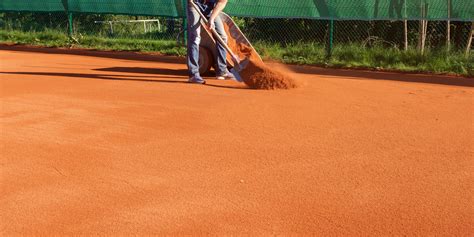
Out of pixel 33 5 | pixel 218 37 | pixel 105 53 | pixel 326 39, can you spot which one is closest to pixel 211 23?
pixel 218 37

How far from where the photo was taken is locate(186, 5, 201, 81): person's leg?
28.3 feet

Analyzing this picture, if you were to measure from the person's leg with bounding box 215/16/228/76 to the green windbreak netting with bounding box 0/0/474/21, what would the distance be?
3592mm

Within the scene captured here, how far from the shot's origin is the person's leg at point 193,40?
A: 8.62 meters

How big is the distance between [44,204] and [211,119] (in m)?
2.54

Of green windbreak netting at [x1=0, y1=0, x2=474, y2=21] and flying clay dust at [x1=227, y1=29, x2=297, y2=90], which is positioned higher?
green windbreak netting at [x1=0, y1=0, x2=474, y2=21]

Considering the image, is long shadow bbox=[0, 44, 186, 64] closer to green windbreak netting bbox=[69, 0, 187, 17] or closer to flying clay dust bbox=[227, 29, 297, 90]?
green windbreak netting bbox=[69, 0, 187, 17]

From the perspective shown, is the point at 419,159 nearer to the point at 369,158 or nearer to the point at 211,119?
the point at 369,158

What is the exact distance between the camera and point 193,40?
8664 millimetres

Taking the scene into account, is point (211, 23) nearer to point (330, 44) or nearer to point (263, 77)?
point (263, 77)

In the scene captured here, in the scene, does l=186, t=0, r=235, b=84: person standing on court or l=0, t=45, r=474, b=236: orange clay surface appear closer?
l=0, t=45, r=474, b=236: orange clay surface

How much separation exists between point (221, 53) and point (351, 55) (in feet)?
12.4

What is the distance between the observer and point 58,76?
9367 millimetres

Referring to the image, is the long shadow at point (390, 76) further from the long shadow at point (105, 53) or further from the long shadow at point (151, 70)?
the long shadow at point (105, 53)

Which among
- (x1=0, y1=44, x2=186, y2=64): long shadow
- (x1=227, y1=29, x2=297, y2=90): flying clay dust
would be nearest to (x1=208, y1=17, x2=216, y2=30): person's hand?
(x1=227, y1=29, x2=297, y2=90): flying clay dust
